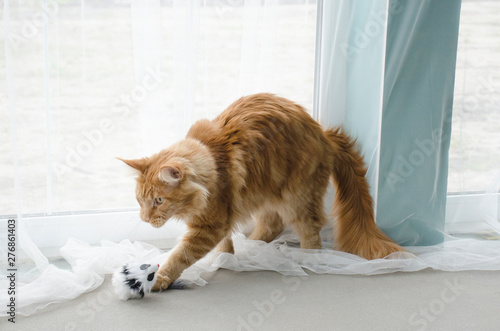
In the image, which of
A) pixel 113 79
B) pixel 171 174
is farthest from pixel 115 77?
pixel 171 174

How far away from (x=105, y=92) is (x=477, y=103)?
1637 mm

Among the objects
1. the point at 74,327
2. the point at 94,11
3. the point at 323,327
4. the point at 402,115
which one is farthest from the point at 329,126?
the point at 74,327

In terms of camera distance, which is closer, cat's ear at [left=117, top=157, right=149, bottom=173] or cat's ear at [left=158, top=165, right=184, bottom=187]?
cat's ear at [left=158, top=165, right=184, bottom=187]

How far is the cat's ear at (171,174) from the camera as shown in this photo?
1618 millimetres

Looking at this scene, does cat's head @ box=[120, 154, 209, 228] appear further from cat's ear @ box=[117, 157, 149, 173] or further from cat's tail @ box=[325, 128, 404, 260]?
cat's tail @ box=[325, 128, 404, 260]

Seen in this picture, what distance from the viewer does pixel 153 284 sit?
1.72m

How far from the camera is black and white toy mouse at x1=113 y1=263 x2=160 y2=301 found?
168 cm

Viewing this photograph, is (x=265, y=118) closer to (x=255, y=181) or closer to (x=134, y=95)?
(x=255, y=181)

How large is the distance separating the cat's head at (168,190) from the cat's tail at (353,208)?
2.08 ft

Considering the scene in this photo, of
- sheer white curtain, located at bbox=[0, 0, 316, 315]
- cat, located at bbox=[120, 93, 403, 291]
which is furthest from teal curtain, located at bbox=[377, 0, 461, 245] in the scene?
sheer white curtain, located at bbox=[0, 0, 316, 315]

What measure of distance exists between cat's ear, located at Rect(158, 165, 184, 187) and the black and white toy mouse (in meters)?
0.33

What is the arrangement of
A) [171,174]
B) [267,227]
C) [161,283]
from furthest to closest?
[267,227] < [161,283] < [171,174]

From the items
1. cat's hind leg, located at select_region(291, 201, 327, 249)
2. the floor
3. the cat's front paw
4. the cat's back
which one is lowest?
the floor

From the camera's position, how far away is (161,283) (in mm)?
1736
